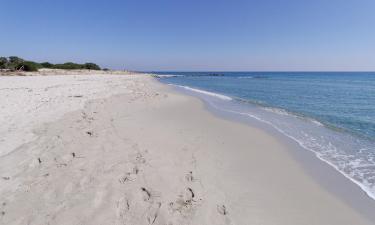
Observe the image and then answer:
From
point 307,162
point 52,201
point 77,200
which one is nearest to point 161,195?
point 77,200

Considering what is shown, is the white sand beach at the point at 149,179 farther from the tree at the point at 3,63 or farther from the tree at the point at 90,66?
the tree at the point at 90,66

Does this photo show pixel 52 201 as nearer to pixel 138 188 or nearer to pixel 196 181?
pixel 138 188

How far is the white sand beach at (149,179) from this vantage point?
423 centimetres

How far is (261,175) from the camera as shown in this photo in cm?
627

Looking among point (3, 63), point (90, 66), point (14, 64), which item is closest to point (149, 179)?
point (14, 64)

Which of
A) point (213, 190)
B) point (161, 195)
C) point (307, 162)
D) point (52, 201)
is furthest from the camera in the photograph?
point (307, 162)

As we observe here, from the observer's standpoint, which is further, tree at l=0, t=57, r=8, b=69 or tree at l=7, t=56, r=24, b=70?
tree at l=0, t=57, r=8, b=69

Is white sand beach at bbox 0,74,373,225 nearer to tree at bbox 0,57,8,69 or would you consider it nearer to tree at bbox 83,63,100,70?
tree at bbox 0,57,8,69

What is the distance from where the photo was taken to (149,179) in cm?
538

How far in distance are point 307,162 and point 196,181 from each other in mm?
3636

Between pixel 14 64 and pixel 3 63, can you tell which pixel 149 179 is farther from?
pixel 3 63

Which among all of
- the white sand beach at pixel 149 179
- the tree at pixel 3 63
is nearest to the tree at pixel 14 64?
the tree at pixel 3 63

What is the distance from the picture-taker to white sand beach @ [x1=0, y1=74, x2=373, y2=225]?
4.23 meters

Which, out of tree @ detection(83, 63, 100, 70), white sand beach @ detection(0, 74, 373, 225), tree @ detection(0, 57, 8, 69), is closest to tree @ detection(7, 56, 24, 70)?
tree @ detection(0, 57, 8, 69)
